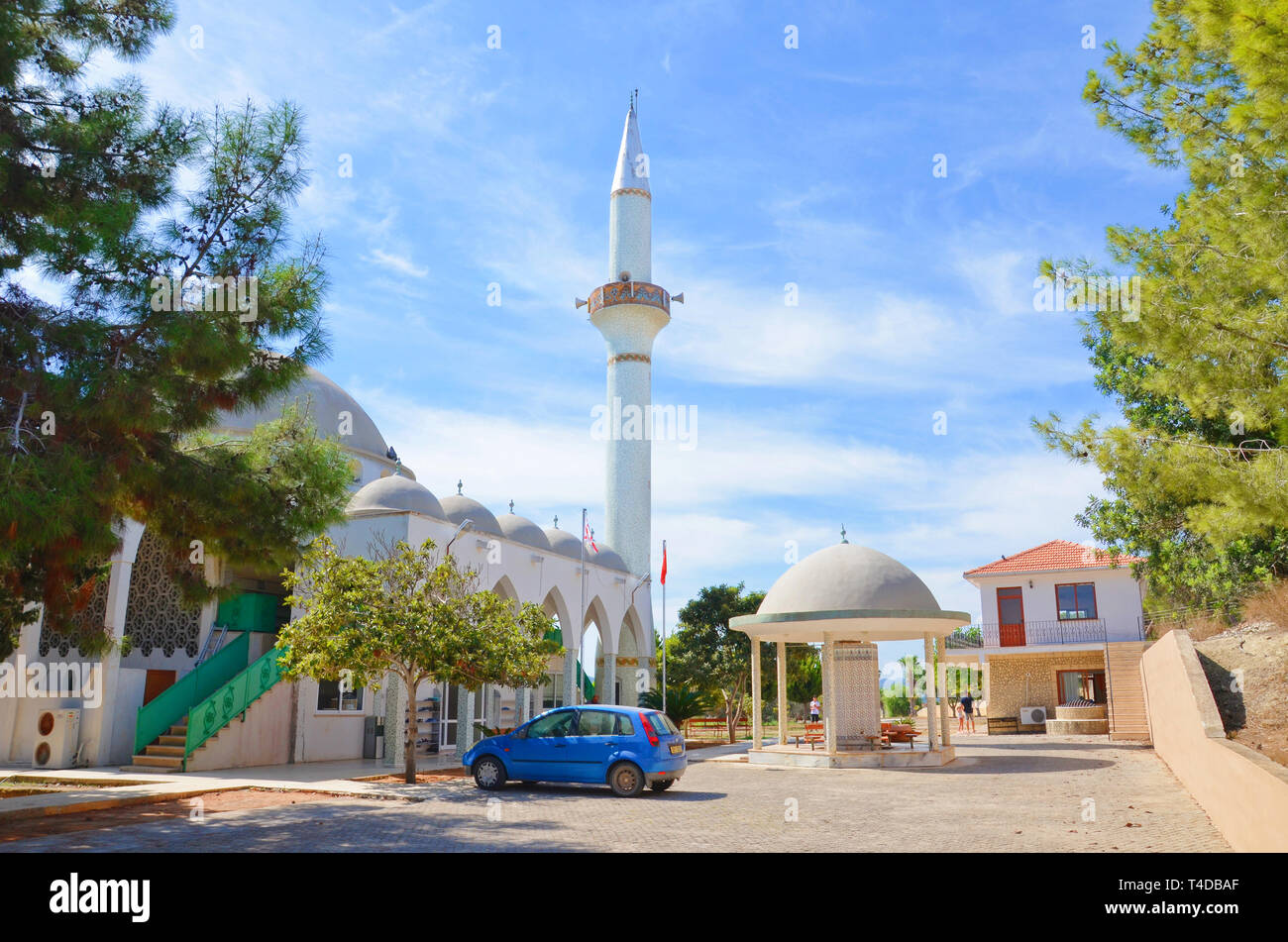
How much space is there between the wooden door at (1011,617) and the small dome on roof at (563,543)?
1625 cm

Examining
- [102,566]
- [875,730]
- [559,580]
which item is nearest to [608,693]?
[559,580]

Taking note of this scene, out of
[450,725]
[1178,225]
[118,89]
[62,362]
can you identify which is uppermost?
[118,89]

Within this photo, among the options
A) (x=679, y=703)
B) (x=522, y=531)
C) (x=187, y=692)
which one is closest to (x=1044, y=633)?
(x=679, y=703)

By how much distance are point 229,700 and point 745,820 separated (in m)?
11.4

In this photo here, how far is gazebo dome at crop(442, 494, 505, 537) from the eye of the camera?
25.5 metres

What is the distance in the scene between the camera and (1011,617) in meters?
36.0

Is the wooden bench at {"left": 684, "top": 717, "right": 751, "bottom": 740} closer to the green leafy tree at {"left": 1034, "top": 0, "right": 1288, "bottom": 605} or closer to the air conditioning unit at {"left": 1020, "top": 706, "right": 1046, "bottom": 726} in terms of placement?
the air conditioning unit at {"left": 1020, "top": 706, "right": 1046, "bottom": 726}

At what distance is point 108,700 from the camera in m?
18.3

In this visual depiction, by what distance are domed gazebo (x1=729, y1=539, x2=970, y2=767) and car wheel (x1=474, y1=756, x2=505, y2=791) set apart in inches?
295

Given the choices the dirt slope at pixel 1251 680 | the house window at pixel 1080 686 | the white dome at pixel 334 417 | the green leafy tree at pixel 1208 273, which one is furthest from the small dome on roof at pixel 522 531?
the house window at pixel 1080 686

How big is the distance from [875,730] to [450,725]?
33.3ft

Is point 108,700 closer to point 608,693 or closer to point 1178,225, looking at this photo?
point 608,693

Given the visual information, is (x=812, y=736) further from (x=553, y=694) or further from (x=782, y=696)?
(x=553, y=694)

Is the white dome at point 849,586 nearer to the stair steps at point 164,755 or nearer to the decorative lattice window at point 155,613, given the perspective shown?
the stair steps at point 164,755
